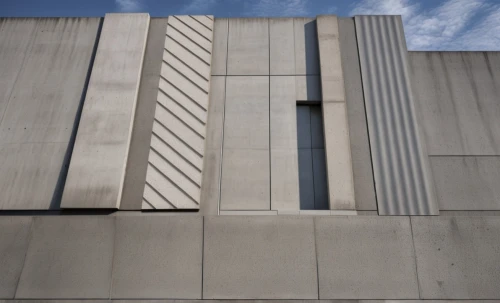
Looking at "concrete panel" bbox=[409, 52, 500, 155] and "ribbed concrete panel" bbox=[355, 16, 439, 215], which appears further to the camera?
"concrete panel" bbox=[409, 52, 500, 155]

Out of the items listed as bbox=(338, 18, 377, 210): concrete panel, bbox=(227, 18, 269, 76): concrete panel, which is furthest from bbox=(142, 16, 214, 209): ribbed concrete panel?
bbox=(338, 18, 377, 210): concrete panel

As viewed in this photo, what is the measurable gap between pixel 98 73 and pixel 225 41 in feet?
13.3

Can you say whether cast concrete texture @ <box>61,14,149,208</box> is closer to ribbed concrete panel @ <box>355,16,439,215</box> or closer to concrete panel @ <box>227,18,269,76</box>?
concrete panel @ <box>227,18,269,76</box>

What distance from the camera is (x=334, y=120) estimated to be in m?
9.96

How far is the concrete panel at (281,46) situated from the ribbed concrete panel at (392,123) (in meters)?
2.15

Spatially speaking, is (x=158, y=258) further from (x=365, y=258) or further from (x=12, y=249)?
(x=365, y=258)

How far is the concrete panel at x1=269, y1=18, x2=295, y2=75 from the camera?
1084 cm

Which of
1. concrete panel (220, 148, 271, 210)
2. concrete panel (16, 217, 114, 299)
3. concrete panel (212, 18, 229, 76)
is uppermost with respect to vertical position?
concrete panel (212, 18, 229, 76)

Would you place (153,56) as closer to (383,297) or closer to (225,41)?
(225,41)

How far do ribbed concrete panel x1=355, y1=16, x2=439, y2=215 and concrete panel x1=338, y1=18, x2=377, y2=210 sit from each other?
155 millimetres

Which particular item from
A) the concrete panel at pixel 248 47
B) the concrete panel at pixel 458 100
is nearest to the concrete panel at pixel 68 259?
the concrete panel at pixel 248 47

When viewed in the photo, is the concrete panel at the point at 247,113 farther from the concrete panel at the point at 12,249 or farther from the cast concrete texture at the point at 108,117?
the concrete panel at the point at 12,249

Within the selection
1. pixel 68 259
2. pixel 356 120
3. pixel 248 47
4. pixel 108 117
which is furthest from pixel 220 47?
pixel 68 259

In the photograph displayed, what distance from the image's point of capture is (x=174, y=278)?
7645 mm
